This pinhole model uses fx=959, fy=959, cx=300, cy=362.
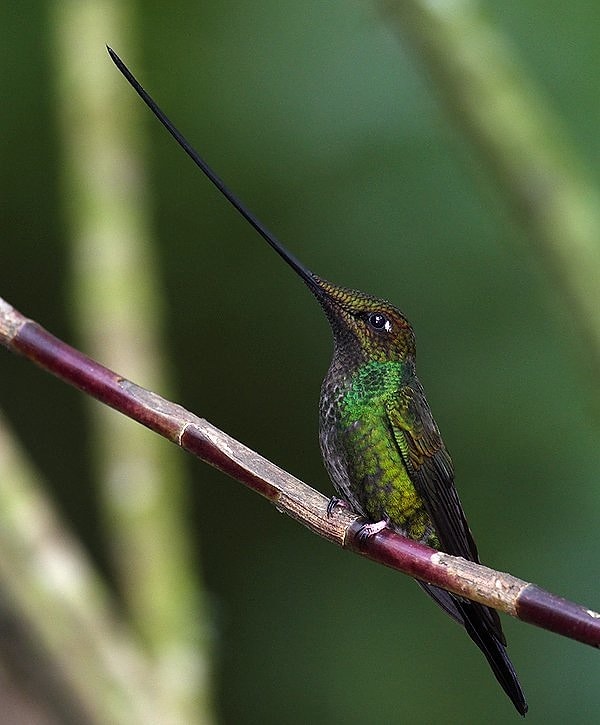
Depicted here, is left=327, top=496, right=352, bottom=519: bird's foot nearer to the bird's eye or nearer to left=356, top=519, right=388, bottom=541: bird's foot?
left=356, top=519, right=388, bottom=541: bird's foot

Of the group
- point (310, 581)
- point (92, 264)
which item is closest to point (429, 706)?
point (310, 581)

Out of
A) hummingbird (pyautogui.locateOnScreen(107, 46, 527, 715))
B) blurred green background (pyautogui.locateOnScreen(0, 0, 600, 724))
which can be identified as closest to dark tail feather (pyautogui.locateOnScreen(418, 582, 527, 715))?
hummingbird (pyautogui.locateOnScreen(107, 46, 527, 715))

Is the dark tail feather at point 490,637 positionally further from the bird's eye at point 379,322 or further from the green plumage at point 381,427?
the bird's eye at point 379,322

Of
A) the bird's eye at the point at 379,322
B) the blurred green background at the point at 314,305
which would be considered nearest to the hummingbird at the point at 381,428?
the bird's eye at the point at 379,322

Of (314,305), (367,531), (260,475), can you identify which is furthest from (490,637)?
(314,305)

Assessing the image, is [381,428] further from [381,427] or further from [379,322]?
[379,322]

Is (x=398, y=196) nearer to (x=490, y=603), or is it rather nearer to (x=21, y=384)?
(x=21, y=384)
